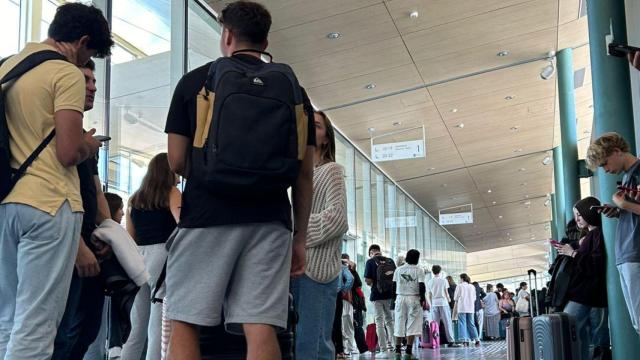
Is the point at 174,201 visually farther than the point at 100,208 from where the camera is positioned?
Yes

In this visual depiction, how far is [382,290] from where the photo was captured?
10320mm

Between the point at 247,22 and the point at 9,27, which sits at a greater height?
the point at 9,27

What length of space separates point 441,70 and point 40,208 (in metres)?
10.7

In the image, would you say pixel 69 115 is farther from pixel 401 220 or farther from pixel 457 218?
pixel 457 218

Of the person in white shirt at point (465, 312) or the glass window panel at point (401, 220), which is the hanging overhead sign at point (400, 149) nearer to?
the person in white shirt at point (465, 312)

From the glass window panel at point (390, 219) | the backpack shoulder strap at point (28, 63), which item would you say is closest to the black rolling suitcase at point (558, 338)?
the backpack shoulder strap at point (28, 63)

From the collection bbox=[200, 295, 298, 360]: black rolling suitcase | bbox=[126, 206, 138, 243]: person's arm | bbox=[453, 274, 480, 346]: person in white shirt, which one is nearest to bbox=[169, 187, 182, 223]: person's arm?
bbox=[126, 206, 138, 243]: person's arm

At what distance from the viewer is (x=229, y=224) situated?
1.88 m

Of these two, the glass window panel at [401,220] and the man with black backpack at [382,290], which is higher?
the glass window panel at [401,220]

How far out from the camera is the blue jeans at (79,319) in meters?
2.51

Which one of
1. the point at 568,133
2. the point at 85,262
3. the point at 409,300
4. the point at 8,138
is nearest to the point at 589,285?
the point at 85,262

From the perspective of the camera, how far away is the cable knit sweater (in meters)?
2.91

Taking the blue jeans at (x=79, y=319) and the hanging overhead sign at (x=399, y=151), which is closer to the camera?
the blue jeans at (x=79, y=319)

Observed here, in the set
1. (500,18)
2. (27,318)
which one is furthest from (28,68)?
(500,18)
